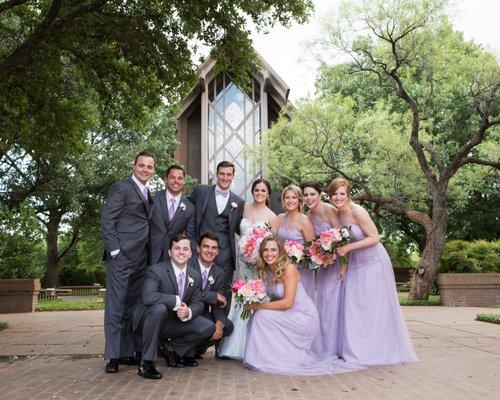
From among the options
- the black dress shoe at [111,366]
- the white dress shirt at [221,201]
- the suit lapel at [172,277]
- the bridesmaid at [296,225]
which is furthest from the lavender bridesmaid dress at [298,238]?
the black dress shoe at [111,366]

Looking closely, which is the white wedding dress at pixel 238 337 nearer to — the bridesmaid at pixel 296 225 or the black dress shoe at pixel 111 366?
the bridesmaid at pixel 296 225

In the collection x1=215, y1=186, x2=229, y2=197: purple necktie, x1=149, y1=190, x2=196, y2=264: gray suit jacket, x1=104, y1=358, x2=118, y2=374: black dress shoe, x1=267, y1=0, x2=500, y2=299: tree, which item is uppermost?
x1=267, y1=0, x2=500, y2=299: tree

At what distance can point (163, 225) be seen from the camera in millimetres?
6988

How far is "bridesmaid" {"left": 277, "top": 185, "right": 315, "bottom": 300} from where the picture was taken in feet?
23.8

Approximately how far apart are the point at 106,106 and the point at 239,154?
16299 millimetres

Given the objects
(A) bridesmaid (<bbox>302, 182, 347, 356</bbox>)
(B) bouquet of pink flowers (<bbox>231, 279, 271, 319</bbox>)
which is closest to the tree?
(A) bridesmaid (<bbox>302, 182, 347, 356</bbox>)

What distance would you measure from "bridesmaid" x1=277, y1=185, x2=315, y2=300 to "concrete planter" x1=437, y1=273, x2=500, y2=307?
1139 centimetres

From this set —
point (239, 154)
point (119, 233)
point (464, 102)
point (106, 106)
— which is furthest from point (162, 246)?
point (464, 102)

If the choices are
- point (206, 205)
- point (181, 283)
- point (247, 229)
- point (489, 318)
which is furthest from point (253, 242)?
point (489, 318)

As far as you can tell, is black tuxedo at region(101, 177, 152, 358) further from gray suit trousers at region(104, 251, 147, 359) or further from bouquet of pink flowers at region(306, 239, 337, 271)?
bouquet of pink flowers at region(306, 239, 337, 271)

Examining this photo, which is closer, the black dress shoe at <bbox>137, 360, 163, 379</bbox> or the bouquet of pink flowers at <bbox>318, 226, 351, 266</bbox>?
the black dress shoe at <bbox>137, 360, 163, 379</bbox>

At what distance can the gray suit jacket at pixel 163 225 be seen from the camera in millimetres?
6926

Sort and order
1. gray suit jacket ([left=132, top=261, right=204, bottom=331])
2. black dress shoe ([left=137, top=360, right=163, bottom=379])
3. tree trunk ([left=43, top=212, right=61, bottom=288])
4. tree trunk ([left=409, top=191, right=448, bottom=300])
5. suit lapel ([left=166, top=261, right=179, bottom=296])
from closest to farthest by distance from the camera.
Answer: black dress shoe ([left=137, top=360, right=163, bottom=379]) → gray suit jacket ([left=132, top=261, right=204, bottom=331]) → suit lapel ([left=166, top=261, right=179, bottom=296]) → tree trunk ([left=409, top=191, right=448, bottom=300]) → tree trunk ([left=43, top=212, right=61, bottom=288])

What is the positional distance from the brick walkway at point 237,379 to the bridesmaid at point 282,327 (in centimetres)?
23
